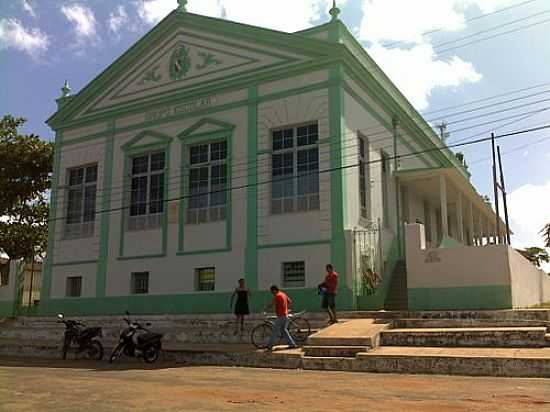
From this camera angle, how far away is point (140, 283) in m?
21.2

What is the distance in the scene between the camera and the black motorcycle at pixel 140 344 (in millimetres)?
13375

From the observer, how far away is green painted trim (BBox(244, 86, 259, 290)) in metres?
18.5

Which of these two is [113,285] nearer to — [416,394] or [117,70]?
[117,70]

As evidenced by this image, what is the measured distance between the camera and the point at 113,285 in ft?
70.0

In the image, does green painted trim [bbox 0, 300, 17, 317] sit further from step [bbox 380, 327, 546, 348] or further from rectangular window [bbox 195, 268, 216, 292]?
step [bbox 380, 327, 546, 348]

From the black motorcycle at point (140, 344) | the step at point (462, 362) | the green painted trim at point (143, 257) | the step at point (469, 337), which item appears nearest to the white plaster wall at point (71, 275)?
the green painted trim at point (143, 257)

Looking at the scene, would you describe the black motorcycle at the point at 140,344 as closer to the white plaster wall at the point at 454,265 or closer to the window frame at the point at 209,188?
the window frame at the point at 209,188

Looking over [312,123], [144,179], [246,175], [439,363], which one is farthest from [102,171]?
[439,363]

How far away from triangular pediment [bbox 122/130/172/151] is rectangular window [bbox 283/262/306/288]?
6827 millimetres

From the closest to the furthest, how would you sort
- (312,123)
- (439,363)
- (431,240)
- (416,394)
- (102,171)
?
(416,394)
(439,363)
(312,123)
(102,171)
(431,240)

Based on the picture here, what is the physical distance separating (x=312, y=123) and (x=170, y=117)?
5.83m

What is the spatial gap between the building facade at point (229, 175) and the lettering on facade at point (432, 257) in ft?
7.25

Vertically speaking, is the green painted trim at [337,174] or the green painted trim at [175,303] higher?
the green painted trim at [337,174]

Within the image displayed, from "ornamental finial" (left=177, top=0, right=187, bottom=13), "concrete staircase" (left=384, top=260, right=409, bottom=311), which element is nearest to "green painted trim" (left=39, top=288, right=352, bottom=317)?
"concrete staircase" (left=384, top=260, right=409, bottom=311)
